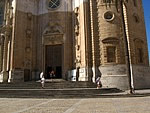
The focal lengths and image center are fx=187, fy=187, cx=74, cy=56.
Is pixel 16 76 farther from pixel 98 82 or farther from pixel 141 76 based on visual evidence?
pixel 141 76

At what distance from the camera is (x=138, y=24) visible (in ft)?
74.6

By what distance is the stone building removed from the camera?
20.6 meters

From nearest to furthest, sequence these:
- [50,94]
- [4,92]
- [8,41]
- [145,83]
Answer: [50,94] → [4,92] → [145,83] → [8,41]

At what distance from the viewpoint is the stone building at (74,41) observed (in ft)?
67.7

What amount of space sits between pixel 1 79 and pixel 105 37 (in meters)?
14.1

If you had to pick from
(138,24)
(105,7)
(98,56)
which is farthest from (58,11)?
(138,24)

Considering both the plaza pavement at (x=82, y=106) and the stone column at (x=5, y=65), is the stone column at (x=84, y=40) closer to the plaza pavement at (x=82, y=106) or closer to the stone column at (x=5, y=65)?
the plaza pavement at (x=82, y=106)

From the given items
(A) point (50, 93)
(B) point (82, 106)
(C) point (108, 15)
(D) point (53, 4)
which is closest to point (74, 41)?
(C) point (108, 15)

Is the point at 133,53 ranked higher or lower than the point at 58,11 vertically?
lower

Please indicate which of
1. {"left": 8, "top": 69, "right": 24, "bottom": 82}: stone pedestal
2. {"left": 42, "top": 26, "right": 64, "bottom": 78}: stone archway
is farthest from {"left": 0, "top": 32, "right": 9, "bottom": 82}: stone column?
{"left": 42, "top": 26, "right": 64, "bottom": 78}: stone archway

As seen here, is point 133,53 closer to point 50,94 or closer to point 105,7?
point 105,7

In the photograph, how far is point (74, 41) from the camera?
2383 cm

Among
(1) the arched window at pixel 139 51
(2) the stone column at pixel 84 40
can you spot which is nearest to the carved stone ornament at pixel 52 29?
(2) the stone column at pixel 84 40

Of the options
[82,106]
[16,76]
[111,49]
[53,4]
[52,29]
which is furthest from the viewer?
[53,4]
